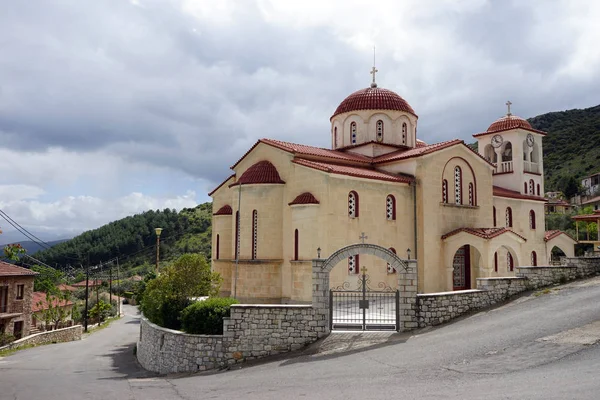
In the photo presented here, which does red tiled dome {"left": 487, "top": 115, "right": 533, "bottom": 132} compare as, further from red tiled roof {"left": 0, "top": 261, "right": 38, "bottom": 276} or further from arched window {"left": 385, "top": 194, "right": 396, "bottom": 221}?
red tiled roof {"left": 0, "top": 261, "right": 38, "bottom": 276}

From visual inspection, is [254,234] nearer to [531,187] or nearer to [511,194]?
[511,194]

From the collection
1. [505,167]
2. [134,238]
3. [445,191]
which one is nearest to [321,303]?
[445,191]

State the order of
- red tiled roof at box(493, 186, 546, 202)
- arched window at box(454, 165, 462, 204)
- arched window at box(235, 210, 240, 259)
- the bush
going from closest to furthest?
the bush
arched window at box(235, 210, 240, 259)
arched window at box(454, 165, 462, 204)
red tiled roof at box(493, 186, 546, 202)

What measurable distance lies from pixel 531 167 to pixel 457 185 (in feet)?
34.8

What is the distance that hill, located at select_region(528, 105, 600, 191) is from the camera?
74625 mm

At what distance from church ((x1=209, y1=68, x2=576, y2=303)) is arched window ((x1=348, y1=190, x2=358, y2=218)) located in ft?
0.14

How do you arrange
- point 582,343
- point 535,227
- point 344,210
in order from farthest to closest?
point 535,227 → point 344,210 → point 582,343

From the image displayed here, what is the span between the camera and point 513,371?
9742 millimetres

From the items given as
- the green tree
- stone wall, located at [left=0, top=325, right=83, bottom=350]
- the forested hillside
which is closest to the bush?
the green tree

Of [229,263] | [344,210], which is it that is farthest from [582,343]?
[229,263]

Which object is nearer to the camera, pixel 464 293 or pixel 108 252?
pixel 464 293

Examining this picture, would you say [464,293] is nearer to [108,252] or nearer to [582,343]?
[582,343]

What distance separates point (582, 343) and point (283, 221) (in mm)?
13886

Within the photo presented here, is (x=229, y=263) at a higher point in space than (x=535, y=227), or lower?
lower
